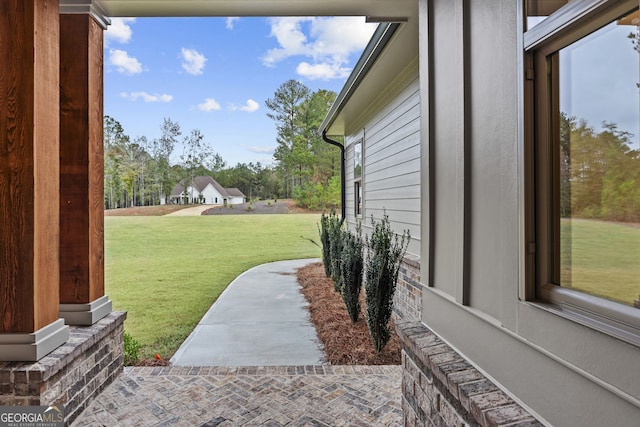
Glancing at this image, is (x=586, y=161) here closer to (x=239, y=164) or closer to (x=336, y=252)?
(x=336, y=252)

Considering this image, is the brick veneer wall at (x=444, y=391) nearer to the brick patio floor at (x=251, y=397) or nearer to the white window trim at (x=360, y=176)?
the brick patio floor at (x=251, y=397)

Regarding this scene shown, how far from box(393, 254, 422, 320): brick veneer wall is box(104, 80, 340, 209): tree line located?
42.4 feet

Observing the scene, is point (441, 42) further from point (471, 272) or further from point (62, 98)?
point (62, 98)

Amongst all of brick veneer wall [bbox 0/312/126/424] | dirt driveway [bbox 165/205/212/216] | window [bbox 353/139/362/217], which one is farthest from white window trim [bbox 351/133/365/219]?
dirt driveway [bbox 165/205/212/216]

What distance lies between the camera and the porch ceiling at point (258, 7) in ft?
10.2

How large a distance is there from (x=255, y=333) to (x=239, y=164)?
1979 cm

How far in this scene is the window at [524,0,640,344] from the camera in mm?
1115

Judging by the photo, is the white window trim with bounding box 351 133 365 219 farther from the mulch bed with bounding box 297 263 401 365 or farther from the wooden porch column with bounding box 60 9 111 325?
the wooden porch column with bounding box 60 9 111 325

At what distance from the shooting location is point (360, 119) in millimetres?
A: 7879

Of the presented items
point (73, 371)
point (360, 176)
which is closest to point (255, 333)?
point (73, 371)

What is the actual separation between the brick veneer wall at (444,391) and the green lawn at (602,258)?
501 millimetres

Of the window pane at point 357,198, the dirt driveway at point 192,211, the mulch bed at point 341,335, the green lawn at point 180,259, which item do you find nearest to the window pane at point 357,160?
the window pane at point 357,198

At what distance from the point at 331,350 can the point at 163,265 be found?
35.1 ft

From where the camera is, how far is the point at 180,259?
1482cm
